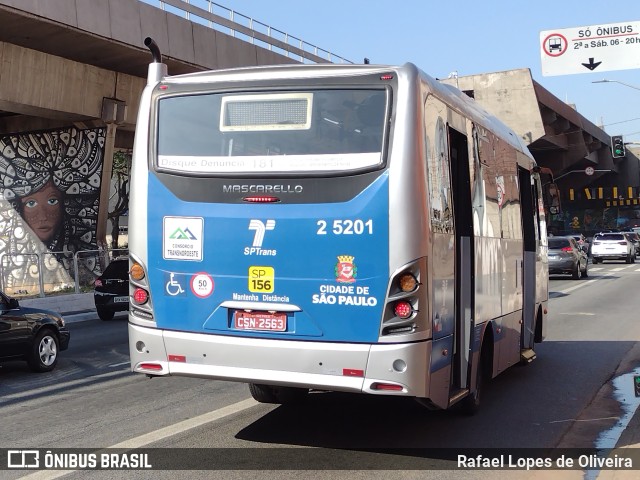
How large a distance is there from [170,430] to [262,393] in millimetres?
1167

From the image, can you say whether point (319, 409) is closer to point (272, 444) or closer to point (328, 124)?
point (272, 444)

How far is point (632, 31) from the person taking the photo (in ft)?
63.1

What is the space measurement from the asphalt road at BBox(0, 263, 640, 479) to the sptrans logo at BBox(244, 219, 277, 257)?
5.13ft

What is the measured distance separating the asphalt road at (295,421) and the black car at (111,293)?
27.7 ft

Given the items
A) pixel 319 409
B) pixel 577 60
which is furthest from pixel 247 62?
pixel 319 409

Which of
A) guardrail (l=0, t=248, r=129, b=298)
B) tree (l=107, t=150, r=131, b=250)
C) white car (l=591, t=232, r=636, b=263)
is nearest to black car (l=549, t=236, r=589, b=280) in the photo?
white car (l=591, t=232, r=636, b=263)

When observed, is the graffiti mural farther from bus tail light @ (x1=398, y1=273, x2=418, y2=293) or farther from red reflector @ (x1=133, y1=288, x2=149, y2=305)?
bus tail light @ (x1=398, y1=273, x2=418, y2=293)

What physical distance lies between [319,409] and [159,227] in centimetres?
271

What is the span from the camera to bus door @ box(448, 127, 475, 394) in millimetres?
7211

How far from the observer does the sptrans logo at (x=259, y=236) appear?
6504mm

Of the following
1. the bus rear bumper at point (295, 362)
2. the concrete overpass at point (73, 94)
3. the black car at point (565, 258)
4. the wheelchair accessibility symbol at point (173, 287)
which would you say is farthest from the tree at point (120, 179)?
the bus rear bumper at point (295, 362)

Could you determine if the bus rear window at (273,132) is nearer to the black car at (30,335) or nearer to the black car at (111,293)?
the black car at (30,335)

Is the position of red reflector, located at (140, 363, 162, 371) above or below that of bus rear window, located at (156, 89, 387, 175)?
below

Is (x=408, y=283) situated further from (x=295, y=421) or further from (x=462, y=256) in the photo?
(x=295, y=421)
